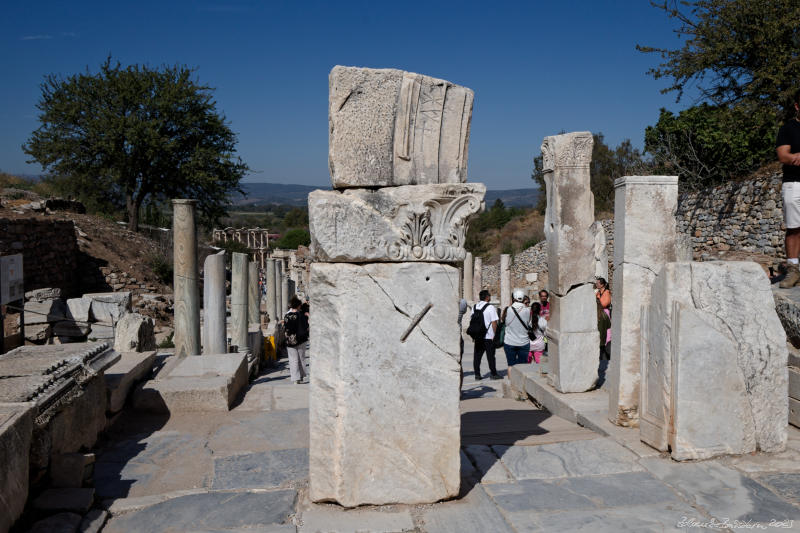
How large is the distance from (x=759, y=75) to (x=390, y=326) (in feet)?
55.3

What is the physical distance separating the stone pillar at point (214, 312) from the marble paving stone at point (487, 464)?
20.0 feet

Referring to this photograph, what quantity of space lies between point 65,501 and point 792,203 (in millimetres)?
6487

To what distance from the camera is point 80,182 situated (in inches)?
1113

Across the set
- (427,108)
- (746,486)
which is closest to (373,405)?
(427,108)

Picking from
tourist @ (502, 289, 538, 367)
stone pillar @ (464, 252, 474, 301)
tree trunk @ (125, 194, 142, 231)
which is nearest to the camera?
tourist @ (502, 289, 538, 367)

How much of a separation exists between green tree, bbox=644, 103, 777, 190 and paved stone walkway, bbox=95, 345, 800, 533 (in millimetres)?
14836

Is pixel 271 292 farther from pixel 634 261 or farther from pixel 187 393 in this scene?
pixel 634 261

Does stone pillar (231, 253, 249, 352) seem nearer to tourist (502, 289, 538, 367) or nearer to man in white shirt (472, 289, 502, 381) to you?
man in white shirt (472, 289, 502, 381)

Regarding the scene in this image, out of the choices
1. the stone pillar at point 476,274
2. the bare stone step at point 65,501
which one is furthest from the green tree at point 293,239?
the bare stone step at point 65,501

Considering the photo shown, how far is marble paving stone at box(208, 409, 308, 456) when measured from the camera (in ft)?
15.8

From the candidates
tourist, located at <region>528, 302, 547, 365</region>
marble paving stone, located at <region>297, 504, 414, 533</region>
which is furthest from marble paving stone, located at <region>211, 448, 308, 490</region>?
tourist, located at <region>528, 302, 547, 365</region>

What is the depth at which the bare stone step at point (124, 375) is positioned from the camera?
5.39 metres

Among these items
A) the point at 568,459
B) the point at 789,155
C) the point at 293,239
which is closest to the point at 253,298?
the point at 789,155

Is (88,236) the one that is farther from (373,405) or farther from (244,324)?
(373,405)
